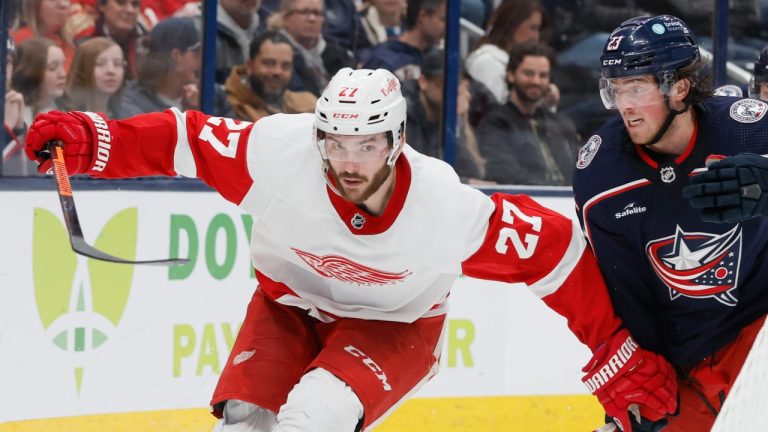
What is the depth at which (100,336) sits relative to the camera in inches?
166

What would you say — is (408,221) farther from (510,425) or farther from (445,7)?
(445,7)

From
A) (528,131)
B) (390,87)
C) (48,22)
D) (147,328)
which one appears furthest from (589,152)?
(528,131)

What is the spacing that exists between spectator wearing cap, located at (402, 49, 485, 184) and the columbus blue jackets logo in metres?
2.20

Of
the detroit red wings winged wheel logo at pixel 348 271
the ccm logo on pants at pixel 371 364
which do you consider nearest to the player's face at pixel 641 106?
the detroit red wings winged wheel logo at pixel 348 271

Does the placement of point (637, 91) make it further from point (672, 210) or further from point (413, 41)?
point (413, 41)

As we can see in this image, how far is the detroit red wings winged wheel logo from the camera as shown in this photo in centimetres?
316

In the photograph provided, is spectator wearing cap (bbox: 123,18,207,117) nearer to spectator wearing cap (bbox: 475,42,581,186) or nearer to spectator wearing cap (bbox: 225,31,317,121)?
spectator wearing cap (bbox: 225,31,317,121)

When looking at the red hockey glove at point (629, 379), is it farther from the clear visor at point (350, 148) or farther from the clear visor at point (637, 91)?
the clear visor at point (350, 148)

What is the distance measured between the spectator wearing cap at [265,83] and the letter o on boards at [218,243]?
0.65 metres

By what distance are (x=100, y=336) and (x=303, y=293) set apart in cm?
118

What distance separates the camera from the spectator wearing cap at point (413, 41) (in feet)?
17.8

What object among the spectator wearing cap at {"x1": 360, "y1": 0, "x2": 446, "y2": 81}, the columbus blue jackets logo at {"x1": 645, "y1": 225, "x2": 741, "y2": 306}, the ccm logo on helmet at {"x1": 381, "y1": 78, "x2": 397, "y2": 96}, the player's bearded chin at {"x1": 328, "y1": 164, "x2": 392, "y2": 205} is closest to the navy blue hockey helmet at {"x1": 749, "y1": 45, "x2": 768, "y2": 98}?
the spectator wearing cap at {"x1": 360, "y1": 0, "x2": 446, "y2": 81}

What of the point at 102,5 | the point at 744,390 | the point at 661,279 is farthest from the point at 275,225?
the point at 102,5

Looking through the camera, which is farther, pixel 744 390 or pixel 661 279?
pixel 661 279
